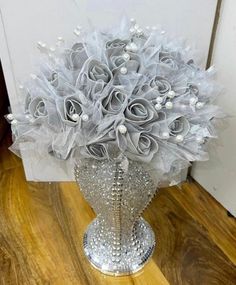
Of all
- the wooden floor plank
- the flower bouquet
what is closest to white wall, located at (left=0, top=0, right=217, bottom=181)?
the flower bouquet

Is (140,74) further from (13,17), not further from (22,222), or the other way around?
(22,222)

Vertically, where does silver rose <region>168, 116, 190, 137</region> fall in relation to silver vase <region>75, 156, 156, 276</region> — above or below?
above

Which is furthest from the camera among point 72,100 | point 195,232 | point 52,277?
point 195,232

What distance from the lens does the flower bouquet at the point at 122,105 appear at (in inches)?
20.6

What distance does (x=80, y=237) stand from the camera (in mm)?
851

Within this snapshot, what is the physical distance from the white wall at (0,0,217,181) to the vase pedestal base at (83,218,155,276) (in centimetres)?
22

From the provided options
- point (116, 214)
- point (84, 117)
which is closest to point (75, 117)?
point (84, 117)

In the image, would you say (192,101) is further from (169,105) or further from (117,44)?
(117,44)

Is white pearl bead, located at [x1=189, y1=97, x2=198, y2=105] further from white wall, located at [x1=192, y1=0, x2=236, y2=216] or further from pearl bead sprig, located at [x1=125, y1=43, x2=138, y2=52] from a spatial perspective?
white wall, located at [x1=192, y1=0, x2=236, y2=216]

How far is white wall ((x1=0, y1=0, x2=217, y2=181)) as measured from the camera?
0.76 m

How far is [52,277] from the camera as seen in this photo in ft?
2.49

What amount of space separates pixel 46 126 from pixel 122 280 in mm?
400

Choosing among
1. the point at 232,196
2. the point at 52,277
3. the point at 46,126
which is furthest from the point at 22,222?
the point at 232,196

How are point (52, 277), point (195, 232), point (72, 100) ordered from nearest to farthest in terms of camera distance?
point (72, 100) → point (52, 277) → point (195, 232)
